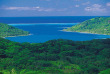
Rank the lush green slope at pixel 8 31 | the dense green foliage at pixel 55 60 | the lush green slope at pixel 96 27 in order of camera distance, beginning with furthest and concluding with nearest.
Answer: the lush green slope at pixel 96 27 < the lush green slope at pixel 8 31 < the dense green foliage at pixel 55 60

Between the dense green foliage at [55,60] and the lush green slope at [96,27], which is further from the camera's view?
the lush green slope at [96,27]

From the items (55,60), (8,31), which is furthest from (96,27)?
(55,60)

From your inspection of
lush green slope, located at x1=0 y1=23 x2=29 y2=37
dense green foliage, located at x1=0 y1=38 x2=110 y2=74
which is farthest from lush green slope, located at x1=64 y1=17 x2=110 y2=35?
dense green foliage, located at x1=0 y1=38 x2=110 y2=74

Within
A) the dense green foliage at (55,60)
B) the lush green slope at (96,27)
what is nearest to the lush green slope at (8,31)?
the lush green slope at (96,27)

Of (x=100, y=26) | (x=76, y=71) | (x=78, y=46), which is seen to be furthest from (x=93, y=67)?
(x=100, y=26)

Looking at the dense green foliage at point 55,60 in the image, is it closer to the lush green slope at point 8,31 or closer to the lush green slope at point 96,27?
the lush green slope at point 8,31

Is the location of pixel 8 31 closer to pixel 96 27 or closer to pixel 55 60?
pixel 96 27

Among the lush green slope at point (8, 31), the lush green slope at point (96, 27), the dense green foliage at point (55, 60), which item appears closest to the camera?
the dense green foliage at point (55, 60)

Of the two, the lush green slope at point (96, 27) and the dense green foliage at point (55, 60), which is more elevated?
the lush green slope at point (96, 27)

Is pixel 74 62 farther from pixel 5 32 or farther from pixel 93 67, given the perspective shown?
pixel 5 32

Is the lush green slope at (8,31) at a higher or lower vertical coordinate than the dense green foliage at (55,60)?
higher
